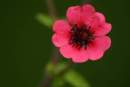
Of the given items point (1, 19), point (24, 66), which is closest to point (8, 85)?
point (24, 66)

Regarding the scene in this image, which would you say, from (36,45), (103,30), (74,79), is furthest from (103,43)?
(36,45)

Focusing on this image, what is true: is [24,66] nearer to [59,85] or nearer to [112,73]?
[112,73]

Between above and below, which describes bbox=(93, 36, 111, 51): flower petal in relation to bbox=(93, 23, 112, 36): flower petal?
below

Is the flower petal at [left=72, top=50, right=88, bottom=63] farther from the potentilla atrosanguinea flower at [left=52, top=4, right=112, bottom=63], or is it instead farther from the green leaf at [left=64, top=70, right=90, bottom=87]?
the green leaf at [left=64, top=70, right=90, bottom=87]

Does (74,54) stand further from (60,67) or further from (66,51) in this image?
(60,67)

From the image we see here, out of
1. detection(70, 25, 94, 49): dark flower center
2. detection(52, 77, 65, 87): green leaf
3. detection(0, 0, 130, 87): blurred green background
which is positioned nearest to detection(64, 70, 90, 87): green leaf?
detection(52, 77, 65, 87): green leaf

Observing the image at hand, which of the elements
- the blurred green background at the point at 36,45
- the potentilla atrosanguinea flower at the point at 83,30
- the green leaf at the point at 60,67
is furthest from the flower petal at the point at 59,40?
the blurred green background at the point at 36,45
